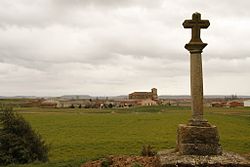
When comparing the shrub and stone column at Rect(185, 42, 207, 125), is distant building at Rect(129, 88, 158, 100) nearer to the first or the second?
the shrub

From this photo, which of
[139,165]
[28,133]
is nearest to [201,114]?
[139,165]

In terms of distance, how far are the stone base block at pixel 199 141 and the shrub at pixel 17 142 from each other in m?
6.71

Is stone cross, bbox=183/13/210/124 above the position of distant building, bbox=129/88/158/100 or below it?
below

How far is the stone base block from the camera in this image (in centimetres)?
947

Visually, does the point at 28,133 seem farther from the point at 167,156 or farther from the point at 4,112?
the point at 167,156

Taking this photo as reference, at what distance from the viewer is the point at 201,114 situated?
998 cm

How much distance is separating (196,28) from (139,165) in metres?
4.18

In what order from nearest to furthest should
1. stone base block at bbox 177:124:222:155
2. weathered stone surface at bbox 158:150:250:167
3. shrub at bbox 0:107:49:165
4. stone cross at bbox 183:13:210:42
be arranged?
weathered stone surface at bbox 158:150:250:167
stone base block at bbox 177:124:222:155
stone cross at bbox 183:13:210:42
shrub at bbox 0:107:49:165

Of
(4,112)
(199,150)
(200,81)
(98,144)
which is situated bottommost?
(98,144)

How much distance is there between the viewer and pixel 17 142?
13.6m

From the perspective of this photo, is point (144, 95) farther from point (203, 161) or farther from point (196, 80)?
point (203, 161)

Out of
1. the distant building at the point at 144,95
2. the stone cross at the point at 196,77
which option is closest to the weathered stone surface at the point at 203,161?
the stone cross at the point at 196,77

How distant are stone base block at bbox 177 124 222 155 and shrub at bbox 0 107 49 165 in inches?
264

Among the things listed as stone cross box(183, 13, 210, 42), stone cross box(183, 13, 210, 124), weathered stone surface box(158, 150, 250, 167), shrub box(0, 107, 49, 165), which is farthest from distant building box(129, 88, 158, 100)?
weathered stone surface box(158, 150, 250, 167)
